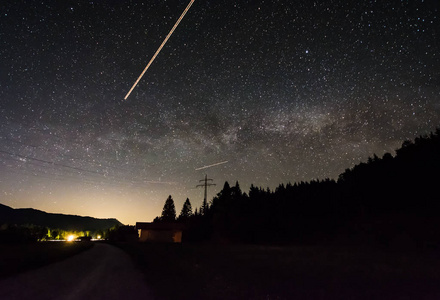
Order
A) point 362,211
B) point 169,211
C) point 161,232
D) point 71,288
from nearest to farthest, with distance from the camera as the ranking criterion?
point 71,288 < point 362,211 < point 161,232 < point 169,211

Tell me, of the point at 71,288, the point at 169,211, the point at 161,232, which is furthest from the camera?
the point at 169,211

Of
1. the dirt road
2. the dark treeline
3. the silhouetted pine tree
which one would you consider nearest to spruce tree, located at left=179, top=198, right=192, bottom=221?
the silhouetted pine tree

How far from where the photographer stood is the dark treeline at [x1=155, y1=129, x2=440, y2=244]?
37.6 m

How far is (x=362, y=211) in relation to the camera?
47.1 m

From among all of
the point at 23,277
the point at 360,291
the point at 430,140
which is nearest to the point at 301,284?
A: the point at 360,291

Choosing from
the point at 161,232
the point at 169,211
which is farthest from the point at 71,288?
the point at 169,211

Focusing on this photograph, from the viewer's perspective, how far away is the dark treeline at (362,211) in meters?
37.6

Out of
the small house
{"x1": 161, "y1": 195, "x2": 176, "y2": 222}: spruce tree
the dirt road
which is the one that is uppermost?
{"x1": 161, "y1": 195, "x2": 176, "y2": 222}: spruce tree

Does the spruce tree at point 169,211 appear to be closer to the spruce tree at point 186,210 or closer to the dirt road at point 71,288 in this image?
the spruce tree at point 186,210

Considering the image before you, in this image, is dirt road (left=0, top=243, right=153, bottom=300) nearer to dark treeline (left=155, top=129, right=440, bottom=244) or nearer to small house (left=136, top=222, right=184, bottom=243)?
dark treeline (left=155, top=129, right=440, bottom=244)

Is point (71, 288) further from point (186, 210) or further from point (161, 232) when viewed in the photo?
point (186, 210)

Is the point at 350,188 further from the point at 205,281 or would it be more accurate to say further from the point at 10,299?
the point at 10,299

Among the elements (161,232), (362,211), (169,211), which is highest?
(169,211)

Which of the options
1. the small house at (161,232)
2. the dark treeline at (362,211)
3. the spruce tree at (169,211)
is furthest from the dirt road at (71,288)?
the spruce tree at (169,211)
